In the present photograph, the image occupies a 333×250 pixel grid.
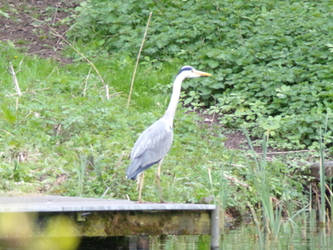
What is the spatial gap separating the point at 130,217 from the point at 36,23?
9467mm

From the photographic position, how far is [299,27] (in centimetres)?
1300

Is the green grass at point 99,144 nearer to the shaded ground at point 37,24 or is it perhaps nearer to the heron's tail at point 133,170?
the heron's tail at point 133,170

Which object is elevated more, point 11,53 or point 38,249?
point 11,53

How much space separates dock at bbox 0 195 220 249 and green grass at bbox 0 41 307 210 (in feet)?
5.68

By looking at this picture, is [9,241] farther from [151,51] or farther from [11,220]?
[151,51]

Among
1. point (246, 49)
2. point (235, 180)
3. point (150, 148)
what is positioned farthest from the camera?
point (246, 49)

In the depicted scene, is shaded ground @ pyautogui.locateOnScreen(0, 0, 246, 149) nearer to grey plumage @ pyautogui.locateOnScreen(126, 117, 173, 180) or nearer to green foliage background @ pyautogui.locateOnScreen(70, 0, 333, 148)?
green foliage background @ pyautogui.locateOnScreen(70, 0, 333, 148)

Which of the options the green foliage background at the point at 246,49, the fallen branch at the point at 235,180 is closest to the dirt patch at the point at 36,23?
the green foliage background at the point at 246,49

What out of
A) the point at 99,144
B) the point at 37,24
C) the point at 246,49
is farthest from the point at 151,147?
the point at 37,24

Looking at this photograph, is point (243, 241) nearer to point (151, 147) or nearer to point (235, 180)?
point (151, 147)

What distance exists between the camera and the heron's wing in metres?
6.88

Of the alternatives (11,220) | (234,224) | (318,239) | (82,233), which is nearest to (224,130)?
(234,224)

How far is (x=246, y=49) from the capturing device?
505 inches

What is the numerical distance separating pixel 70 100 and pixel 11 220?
6201mm
